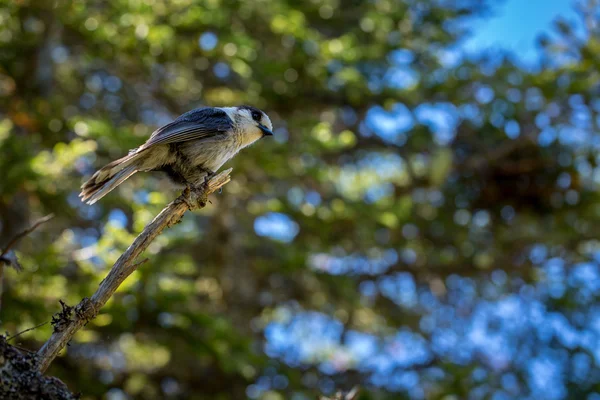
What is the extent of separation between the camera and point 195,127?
4.68 metres

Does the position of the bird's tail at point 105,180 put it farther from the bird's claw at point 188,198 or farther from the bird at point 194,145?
the bird's claw at point 188,198

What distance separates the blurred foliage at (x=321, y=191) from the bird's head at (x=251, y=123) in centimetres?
127

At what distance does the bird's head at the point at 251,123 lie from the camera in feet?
16.6

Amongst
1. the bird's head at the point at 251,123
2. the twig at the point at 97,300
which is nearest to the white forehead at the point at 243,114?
the bird's head at the point at 251,123

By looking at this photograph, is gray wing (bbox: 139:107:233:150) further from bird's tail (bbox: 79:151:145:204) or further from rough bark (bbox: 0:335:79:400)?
rough bark (bbox: 0:335:79:400)

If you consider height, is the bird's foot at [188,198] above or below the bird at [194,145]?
below

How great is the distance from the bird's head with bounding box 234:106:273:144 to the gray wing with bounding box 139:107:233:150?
0.42 feet

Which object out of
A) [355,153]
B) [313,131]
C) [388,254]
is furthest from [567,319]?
[313,131]

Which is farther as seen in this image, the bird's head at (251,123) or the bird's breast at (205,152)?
the bird's head at (251,123)

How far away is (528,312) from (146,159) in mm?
6982

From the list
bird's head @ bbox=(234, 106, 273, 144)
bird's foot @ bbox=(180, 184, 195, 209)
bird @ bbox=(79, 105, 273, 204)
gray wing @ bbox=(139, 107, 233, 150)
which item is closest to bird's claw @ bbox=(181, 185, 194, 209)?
bird's foot @ bbox=(180, 184, 195, 209)

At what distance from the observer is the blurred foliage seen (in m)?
6.68

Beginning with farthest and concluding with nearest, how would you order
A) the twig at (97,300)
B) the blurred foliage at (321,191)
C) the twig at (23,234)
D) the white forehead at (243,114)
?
1. the blurred foliage at (321,191)
2. the white forehead at (243,114)
3. the twig at (23,234)
4. the twig at (97,300)

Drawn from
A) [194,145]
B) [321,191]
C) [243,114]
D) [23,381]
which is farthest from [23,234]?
[321,191]
